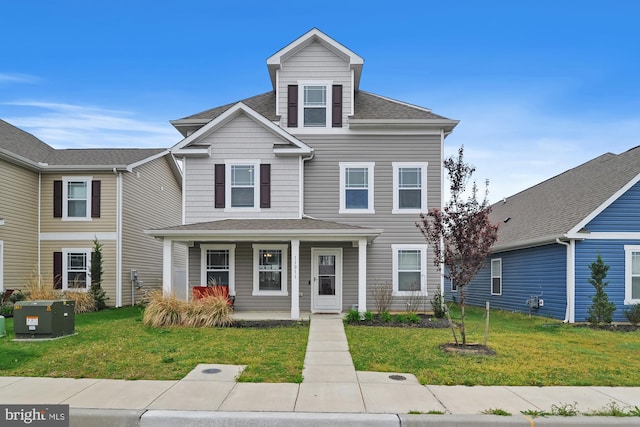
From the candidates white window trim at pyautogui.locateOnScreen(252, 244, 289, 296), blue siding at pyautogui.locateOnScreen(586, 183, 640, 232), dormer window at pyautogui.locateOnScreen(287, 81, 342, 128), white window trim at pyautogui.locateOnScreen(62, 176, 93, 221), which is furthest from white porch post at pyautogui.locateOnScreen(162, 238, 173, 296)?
A: blue siding at pyautogui.locateOnScreen(586, 183, 640, 232)

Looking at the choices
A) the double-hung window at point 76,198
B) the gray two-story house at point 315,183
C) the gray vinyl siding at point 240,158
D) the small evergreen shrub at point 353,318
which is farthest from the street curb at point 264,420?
the double-hung window at point 76,198

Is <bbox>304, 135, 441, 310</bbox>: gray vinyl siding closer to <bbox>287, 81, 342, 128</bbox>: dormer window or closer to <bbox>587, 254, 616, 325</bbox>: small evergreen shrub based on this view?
<bbox>287, 81, 342, 128</bbox>: dormer window

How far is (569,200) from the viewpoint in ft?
57.5

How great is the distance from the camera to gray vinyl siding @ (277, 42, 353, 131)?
679 inches

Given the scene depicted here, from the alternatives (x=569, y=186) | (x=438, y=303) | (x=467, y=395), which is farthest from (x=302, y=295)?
(x=569, y=186)

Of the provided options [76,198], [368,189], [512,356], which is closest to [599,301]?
[512,356]

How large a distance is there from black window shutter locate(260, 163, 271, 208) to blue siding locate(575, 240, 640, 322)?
10.2 metres

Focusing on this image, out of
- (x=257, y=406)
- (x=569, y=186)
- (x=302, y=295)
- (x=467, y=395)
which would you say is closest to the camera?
(x=257, y=406)

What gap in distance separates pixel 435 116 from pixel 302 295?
26.1ft

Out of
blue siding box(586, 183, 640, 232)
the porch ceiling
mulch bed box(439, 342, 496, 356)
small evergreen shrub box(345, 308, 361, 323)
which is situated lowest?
small evergreen shrub box(345, 308, 361, 323)

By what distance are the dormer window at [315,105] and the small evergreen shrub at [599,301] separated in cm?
1010

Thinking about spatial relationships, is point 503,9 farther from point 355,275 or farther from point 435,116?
point 355,275

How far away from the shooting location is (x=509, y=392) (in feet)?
22.4

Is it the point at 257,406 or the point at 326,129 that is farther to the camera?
the point at 326,129
